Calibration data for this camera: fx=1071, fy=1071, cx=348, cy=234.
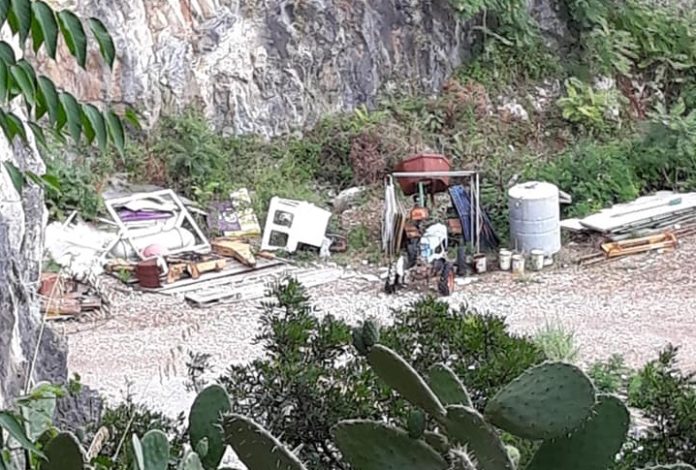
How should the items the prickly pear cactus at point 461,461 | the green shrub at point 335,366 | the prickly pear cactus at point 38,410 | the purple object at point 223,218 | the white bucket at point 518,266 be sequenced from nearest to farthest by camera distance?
the prickly pear cactus at point 461,461 < the prickly pear cactus at point 38,410 < the green shrub at point 335,366 < the white bucket at point 518,266 < the purple object at point 223,218

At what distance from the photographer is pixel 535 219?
8.08 m

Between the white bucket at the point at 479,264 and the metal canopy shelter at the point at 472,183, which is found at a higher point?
the metal canopy shelter at the point at 472,183

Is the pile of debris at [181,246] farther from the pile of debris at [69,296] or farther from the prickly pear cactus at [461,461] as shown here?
the prickly pear cactus at [461,461]

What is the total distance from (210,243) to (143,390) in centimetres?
285

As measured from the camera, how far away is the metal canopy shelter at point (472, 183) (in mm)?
8422

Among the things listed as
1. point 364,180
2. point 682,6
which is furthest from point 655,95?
point 364,180

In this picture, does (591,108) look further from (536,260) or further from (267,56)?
(267,56)

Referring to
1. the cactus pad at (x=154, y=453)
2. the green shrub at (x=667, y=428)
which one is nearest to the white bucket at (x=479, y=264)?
the green shrub at (x=667, y=428)

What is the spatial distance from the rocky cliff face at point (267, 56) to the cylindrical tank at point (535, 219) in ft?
9.33

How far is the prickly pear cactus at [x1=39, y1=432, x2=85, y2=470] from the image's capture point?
1.25 metres

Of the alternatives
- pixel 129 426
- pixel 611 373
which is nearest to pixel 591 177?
pixel 611 373

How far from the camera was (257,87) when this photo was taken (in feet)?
33.6

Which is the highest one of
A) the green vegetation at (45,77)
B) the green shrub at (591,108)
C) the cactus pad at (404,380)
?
the green vegetation at (45,77)

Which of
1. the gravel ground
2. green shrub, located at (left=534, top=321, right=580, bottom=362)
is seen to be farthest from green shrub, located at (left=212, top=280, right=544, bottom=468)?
green shrub, located at (left=534, top=321, right=580, bottom=362)
